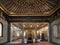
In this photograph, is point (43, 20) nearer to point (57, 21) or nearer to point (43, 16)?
point (43, 16)

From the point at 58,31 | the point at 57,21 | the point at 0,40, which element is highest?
the point at 57,21

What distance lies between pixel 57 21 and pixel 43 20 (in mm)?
2063

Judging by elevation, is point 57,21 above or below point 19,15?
below

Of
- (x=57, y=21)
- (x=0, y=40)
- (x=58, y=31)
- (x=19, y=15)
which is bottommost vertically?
(x=0, y=40)

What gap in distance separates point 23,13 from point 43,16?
191 centimetres

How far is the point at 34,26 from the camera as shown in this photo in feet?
35.3

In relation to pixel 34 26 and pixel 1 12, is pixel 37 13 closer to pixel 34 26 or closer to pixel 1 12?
pixel 34 26

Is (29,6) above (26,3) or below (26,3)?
below

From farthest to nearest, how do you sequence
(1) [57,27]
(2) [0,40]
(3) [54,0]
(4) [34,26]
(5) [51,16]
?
(4) [34,26] < (5) [51,16] < (1) [57,27] < (2) [0,40] < (3) [54,0]

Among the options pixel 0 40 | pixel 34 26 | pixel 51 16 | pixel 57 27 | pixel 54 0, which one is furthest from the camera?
pixel 34 26

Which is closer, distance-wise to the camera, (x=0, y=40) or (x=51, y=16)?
(x=0, y=40)

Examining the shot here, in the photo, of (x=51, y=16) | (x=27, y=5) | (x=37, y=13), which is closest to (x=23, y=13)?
(x=37, y=13)

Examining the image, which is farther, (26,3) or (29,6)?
(29,6)

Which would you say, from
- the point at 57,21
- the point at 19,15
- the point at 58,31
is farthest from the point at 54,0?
the point at 19,15
